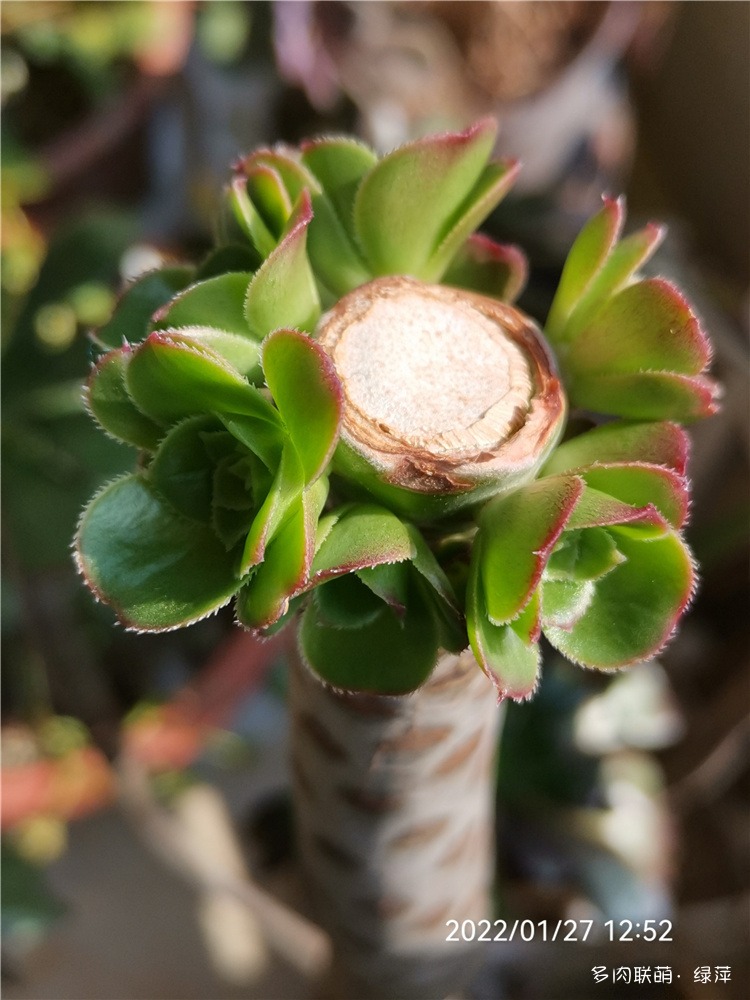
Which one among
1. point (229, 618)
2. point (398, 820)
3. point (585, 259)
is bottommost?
point (229, 618)

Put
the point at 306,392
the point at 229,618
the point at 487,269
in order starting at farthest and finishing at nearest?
the point at 229,618 → the point at 487,269 → the point at 306,392

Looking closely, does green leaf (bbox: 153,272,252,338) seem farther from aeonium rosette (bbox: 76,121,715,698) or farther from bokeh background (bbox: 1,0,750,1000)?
bokeh background (bbox: 1,0,750,1000)

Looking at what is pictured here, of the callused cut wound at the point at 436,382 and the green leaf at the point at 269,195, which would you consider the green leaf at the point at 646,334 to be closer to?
the callused cut wound at the point at 436,382

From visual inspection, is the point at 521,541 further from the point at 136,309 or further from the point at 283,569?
the point at 136,309

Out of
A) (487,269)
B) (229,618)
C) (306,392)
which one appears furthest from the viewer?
(229,618)

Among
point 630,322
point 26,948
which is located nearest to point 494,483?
point 630,322

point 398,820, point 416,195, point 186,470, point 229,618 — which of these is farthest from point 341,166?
point 229,618
